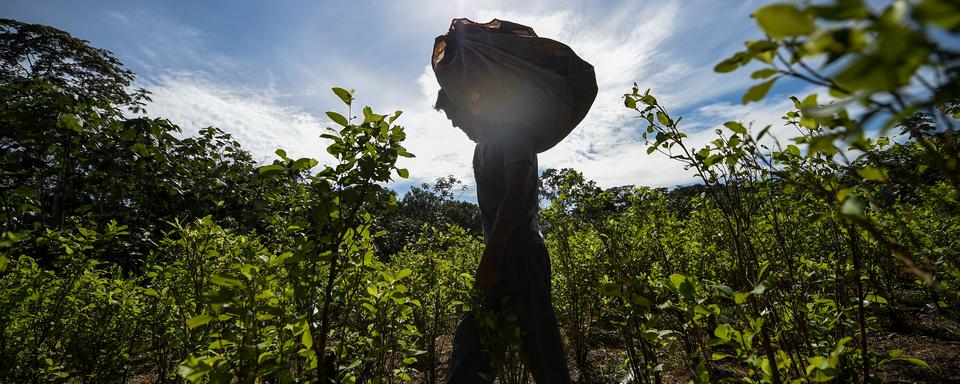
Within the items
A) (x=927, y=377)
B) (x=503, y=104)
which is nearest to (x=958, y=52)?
(x=503, y=104)

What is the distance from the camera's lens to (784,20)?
0.38 meters

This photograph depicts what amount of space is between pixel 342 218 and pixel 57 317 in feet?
9.95

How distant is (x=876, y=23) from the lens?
0.32 metres

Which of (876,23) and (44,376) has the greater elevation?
(876,23)

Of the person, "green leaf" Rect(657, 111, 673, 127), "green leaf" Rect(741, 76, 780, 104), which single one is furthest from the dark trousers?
"green leaf" Rect(741, 76, 780, 104)

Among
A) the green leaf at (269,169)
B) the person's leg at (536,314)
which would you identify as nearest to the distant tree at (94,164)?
the green leaf at (269,169)

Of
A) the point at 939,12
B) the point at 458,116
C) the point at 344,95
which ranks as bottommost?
the point at 939,12

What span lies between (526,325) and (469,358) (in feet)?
1.16

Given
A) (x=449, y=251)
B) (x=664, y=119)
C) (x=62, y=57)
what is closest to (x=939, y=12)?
(x=664, y=119)

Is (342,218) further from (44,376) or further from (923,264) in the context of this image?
(44,376)

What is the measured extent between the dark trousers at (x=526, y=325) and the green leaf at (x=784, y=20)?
161 centimetres

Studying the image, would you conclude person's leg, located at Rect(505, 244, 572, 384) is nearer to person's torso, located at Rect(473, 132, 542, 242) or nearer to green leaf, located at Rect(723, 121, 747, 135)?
person's torso, located at Rect(473, 132, 542, 242)

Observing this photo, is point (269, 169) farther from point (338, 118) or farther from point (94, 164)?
point (94, 164)

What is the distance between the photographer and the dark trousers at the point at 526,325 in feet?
6.05
